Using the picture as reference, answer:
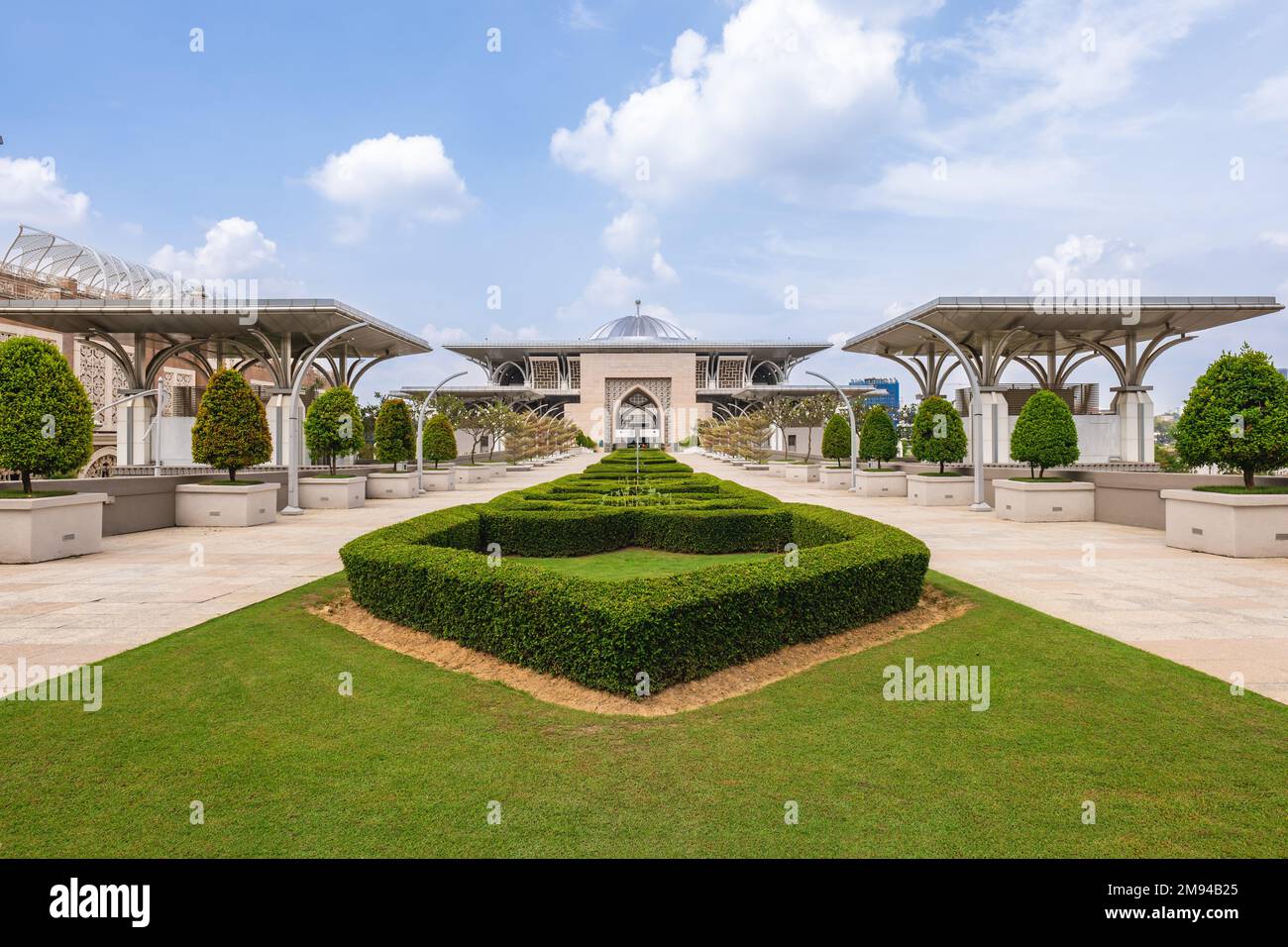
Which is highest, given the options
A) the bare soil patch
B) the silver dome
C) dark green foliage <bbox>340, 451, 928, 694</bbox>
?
the silver dome

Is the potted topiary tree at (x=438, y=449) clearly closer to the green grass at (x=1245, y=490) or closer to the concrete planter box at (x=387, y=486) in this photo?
the concrete planter box at (x=387, y=486)

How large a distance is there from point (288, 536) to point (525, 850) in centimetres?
1287

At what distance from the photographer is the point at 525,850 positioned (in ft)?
9.86

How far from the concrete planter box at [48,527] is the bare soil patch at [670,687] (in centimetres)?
656

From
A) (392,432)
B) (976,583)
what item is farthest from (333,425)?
(976,583)

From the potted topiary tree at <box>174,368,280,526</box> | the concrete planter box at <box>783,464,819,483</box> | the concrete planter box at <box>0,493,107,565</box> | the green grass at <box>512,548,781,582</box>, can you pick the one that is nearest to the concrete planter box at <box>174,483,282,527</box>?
the potted topiary tree at <box>174,368,280,526</box>

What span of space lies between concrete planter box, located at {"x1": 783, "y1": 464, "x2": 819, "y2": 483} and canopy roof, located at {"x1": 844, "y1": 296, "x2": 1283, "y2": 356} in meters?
7.34

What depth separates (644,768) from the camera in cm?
388

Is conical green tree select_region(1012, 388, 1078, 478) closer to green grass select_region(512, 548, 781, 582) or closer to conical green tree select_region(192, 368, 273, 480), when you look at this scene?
Result: green grass select_region(512, 548, 781, 582)

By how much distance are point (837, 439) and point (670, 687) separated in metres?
26.8

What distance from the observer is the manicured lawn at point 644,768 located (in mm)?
3137

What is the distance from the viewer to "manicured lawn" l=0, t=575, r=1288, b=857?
3137mm
